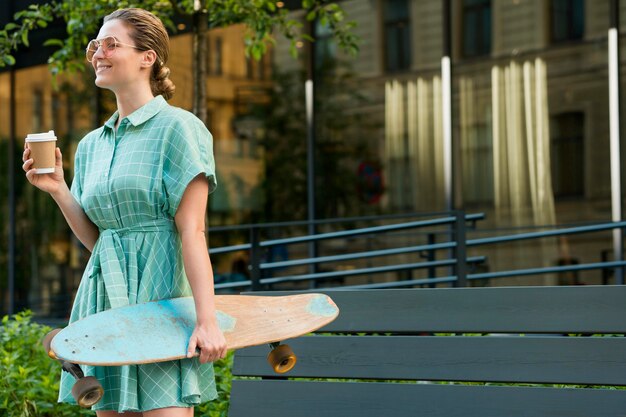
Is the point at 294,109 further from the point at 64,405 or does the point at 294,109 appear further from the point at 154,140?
the point at 154,140

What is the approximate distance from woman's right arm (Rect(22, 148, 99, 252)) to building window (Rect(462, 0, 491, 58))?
7.96 meters

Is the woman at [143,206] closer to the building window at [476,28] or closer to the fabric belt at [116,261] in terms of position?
the fabric belt at [116,261]

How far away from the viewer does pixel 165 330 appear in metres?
2.75

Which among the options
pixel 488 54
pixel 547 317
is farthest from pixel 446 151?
pixel 547 317

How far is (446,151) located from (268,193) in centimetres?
212

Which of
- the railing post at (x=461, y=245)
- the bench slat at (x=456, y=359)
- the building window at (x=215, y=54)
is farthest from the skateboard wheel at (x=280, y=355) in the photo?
the building window at (x=215, y=54)

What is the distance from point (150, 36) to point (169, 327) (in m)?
0.78

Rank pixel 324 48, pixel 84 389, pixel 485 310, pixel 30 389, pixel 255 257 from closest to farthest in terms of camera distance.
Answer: pixel 84 389 → pixel 485 310 → pixel 30 389 → pixel 255 257 → pixel 324 48

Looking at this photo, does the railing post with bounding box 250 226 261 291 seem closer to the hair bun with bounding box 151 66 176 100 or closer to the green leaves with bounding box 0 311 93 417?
the green leaves with bounding box 0 311 93 417

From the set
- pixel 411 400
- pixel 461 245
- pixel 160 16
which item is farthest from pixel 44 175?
pixel 461 245

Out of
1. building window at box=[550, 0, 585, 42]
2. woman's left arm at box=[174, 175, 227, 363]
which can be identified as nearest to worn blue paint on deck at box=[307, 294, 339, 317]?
woman's left arm at box=[174, 175, 227, 363]

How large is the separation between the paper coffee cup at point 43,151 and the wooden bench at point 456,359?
4.24 feet

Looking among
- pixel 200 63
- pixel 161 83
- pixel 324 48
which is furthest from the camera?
pixel 324 48

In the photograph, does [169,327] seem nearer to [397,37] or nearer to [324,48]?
[397,37]
